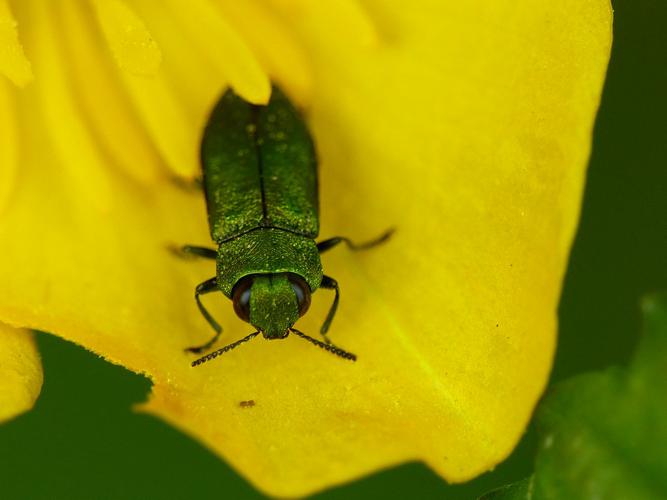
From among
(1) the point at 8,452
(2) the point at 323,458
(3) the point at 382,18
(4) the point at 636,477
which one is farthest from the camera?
(1) the point at 8,452

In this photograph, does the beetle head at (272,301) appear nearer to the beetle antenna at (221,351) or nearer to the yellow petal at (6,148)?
the beetle antenna at (221,351)

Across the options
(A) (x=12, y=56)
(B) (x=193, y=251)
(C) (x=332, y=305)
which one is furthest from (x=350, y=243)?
(A) (x=12, y=56)

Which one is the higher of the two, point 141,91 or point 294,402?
point 141,91

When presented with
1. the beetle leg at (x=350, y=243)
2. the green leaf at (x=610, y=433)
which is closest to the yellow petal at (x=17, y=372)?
the beetle leg at (x=350, y=243)

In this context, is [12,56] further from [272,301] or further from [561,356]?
[561,356]

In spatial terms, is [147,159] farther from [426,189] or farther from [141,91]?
[426,189]

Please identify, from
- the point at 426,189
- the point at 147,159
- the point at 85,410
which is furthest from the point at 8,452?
the point at 426,189
